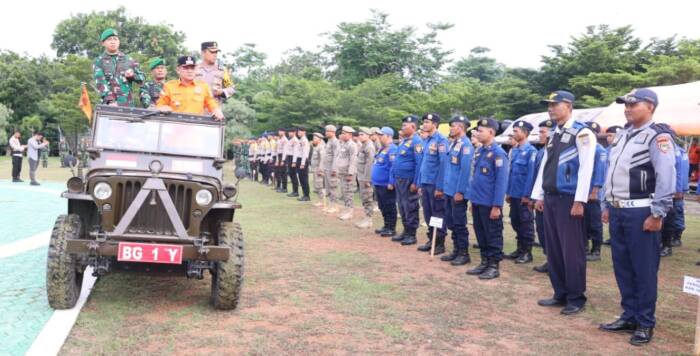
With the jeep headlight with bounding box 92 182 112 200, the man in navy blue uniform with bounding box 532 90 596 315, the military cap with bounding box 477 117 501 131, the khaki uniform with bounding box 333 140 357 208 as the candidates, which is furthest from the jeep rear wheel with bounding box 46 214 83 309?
the khaki uniform with bounding box 333 140 357 208

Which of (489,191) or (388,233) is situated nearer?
(489,191)

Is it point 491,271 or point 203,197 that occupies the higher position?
point 203,197

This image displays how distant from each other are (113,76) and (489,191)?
4.98 meters

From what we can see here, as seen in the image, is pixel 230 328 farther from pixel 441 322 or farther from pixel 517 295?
pixel 517 295

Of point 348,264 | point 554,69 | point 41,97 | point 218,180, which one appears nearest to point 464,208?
point 348,264

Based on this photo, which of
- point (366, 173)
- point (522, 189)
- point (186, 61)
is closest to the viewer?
point (186, 61)

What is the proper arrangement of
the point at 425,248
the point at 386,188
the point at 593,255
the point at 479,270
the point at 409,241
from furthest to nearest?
1. the point at 386,188
2. the point at 409,241
3. the point at 425,248
4. the point at 593,255
5. the point at 479,270

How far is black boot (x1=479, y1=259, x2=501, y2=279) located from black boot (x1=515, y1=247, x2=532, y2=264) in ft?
3.80

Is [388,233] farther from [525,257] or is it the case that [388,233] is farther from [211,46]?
[211,46]

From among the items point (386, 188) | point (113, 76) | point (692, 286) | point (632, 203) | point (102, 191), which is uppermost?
point (113, 76)

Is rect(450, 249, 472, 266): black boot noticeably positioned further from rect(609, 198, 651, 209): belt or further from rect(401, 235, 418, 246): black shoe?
rect(609, 198, 651, 209): belt

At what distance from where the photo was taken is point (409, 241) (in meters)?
9.84

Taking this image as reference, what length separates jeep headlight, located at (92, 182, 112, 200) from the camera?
17.1 feet

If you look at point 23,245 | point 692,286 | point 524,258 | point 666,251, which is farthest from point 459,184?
point 23,245
